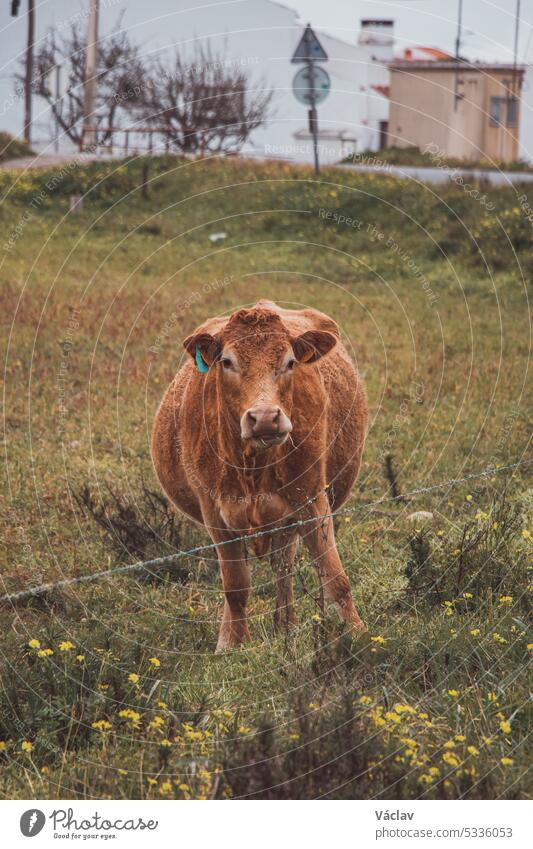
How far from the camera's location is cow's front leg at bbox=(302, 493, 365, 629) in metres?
7.45

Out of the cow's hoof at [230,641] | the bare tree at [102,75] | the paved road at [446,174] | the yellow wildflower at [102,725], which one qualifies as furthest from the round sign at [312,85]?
the paved road at [446,174]

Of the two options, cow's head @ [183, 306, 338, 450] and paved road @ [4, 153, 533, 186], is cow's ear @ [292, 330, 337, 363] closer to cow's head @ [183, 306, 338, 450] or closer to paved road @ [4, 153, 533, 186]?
cow's head @ [183, 306, 338, 450]

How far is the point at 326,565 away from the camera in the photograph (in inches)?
296

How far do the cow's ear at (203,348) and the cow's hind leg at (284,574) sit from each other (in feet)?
4.54

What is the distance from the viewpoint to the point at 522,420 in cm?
1259

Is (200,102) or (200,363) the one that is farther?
(200,102)

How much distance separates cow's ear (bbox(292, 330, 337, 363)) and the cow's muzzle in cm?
82

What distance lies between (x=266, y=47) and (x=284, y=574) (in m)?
22.9

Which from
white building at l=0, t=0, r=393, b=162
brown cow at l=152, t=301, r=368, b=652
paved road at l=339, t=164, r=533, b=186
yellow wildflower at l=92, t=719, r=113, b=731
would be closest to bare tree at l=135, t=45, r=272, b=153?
white building at l=0, t=0, r=393, b=162

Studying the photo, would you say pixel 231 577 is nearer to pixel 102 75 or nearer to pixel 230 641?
pixel 230 641

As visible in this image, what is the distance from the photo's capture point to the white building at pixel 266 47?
34.5 feet

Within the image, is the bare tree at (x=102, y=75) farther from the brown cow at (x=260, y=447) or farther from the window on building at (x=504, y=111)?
the brown cow at (x=260, y=447)

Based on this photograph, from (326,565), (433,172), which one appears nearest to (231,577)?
(326,565)

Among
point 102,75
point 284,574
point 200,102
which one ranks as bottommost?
point 284,574
